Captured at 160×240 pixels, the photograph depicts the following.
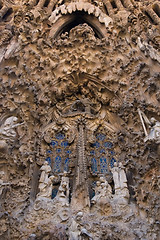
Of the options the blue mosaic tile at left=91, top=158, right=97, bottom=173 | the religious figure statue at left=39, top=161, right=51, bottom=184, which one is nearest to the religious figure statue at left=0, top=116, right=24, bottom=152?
the religious figure statue at left=39, top=161, right=51, bottom=184

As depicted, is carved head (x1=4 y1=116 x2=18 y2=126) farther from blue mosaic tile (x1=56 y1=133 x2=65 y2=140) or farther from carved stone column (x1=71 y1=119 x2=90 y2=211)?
blue mosaic tile (x1=56 y1=133 x2=65 y2=140)

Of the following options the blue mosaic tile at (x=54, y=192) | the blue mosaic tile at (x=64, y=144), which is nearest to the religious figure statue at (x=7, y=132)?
the blue mosaic tile at (x=54, y=192)

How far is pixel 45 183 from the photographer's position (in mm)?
5180

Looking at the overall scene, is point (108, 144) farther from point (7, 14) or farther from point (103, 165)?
point (7, 14)

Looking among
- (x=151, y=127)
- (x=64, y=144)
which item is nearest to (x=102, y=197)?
(x=151, y=127)

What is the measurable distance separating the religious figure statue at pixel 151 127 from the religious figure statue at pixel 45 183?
A: 7.49 feet

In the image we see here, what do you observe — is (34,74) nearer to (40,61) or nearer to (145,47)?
(40,61)

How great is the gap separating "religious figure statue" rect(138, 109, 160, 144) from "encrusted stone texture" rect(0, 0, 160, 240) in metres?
0.02

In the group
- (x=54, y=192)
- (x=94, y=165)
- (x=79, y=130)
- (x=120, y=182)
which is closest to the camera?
(x=120, y=182)

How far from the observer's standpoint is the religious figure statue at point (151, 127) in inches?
187

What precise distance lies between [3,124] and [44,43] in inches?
141

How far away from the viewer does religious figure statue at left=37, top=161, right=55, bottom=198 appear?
502cm

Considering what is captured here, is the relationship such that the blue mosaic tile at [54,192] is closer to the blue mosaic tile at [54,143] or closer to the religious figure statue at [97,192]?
the religious figure statue at [97,192]

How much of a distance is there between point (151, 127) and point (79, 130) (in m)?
2.14
